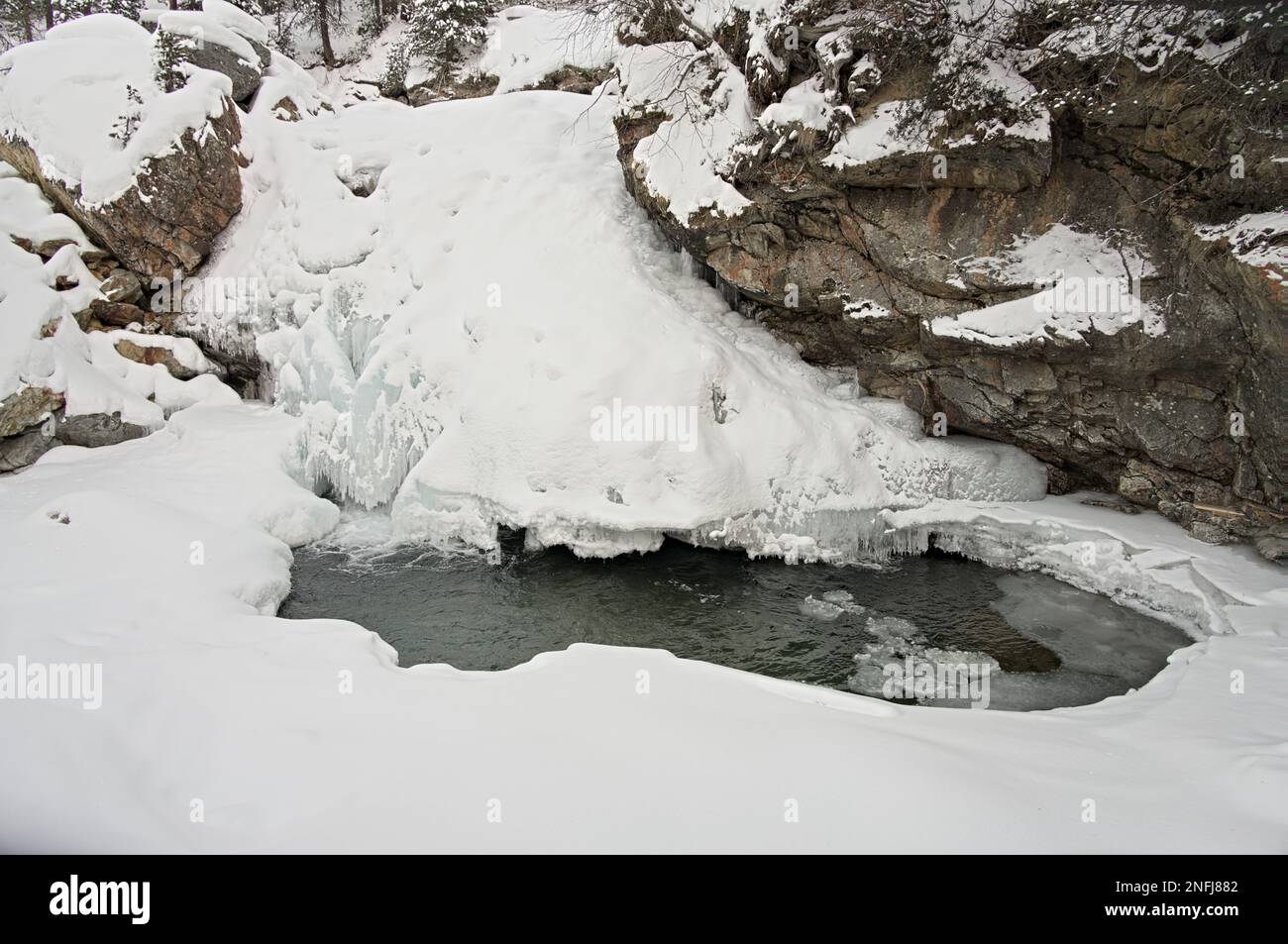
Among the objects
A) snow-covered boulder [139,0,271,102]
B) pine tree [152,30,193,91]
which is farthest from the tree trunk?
pine tree [152,30,193,91]

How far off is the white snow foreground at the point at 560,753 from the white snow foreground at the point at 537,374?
3.47 metres

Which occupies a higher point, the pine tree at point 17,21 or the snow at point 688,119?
→ the pine tree at point 17,21

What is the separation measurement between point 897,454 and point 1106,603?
2.84 meters

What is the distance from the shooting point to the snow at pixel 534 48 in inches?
666

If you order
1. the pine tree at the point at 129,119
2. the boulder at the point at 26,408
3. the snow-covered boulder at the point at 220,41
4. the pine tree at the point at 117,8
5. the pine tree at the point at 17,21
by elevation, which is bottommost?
the boulder at the point at 26,408

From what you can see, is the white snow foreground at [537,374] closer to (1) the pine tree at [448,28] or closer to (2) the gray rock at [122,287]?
(2) the gray rock at [122,287]

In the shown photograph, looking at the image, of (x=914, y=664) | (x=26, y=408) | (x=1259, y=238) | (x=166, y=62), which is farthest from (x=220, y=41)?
(x=1259, y=238)

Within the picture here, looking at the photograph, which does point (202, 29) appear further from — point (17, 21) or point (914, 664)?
point (914, 664)

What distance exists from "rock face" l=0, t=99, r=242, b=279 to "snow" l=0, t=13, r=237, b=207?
17 cm

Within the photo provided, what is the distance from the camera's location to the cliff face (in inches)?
257

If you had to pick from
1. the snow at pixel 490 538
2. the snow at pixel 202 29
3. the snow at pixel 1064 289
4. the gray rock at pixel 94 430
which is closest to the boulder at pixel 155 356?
the snow at pixel 490 538

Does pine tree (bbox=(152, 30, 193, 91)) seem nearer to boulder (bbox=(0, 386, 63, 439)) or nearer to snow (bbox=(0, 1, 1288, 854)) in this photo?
snow (bbox=(0, 1, 1288, 854))

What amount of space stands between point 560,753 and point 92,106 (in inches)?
535
